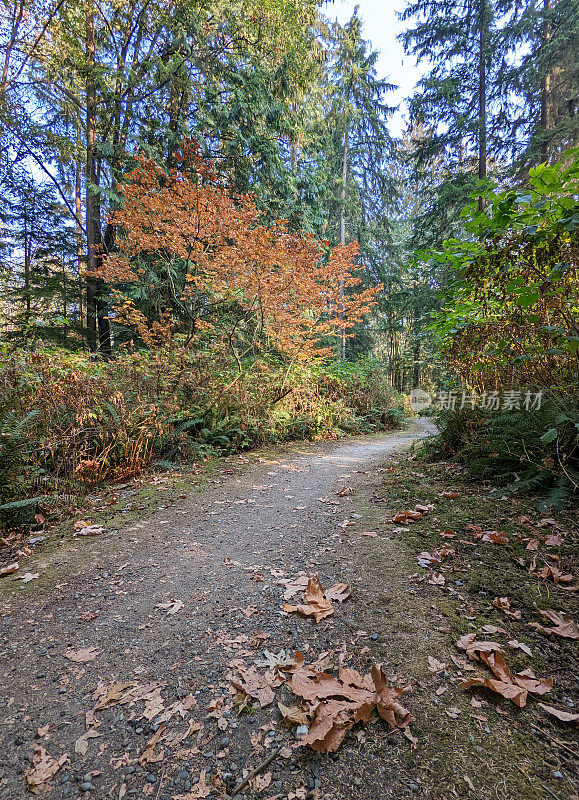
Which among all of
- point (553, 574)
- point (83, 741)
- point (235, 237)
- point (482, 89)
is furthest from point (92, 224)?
point (553, 574)

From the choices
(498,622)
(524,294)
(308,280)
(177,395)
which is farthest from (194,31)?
(498,622)

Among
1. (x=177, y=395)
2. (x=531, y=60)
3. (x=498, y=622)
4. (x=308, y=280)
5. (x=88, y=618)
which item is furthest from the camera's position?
(x=531, y=60)

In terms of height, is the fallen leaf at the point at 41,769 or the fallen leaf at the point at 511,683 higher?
the fallen leaf at the point at 511,683

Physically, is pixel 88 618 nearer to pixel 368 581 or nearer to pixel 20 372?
pixel 368 581

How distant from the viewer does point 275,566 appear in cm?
268

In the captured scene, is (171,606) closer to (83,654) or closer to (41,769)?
(83,654)

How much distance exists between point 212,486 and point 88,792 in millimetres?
3510

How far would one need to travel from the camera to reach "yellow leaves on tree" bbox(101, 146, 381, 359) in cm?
687

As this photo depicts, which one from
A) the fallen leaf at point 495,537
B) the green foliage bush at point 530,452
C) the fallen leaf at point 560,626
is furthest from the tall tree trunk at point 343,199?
the fallen leaf at point 560,626

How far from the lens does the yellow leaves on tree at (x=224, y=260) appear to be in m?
6.87

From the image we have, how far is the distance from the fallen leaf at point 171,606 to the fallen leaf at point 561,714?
6.40 ft

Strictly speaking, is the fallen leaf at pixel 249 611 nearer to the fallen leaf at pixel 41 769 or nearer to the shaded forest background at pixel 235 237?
the fallen leaf at pixel 41 769

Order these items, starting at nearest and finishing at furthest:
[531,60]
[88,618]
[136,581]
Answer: [88,618] → [136,581] → [531,60]

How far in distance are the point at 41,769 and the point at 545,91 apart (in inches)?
614
